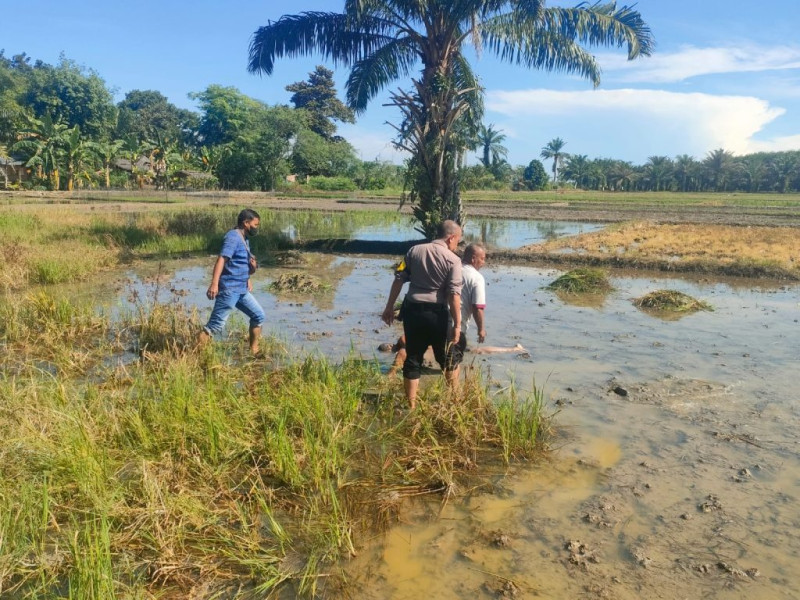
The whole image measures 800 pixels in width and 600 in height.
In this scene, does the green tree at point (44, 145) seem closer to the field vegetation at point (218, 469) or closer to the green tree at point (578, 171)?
the field vegetation at point (218, 469)

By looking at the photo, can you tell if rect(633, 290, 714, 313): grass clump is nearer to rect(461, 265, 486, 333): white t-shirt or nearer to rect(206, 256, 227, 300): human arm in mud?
rect(461, 265, 486, 333): white t-shirt

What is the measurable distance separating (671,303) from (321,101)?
65.6 meters

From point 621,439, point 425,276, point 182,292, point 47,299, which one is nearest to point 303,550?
point 425,276

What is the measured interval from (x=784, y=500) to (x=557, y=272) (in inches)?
407

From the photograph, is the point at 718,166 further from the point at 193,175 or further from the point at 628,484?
the point at 628,484

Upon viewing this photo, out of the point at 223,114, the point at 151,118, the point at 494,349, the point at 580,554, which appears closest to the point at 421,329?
the point at 580,554

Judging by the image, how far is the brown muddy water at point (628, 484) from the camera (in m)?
3.05

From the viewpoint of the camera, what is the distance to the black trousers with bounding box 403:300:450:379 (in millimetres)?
4848

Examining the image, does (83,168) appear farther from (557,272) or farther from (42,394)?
(42,394)

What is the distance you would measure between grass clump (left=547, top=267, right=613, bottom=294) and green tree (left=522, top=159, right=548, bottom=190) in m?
67.6

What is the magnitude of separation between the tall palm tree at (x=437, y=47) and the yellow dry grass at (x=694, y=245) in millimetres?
4298

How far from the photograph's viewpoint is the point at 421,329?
486cm

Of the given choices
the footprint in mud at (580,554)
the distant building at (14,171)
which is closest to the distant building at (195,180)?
the distant building at (14,171)

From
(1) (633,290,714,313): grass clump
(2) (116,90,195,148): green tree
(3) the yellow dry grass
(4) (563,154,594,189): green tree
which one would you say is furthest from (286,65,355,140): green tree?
(1) (633,290,714,313): grass clump
